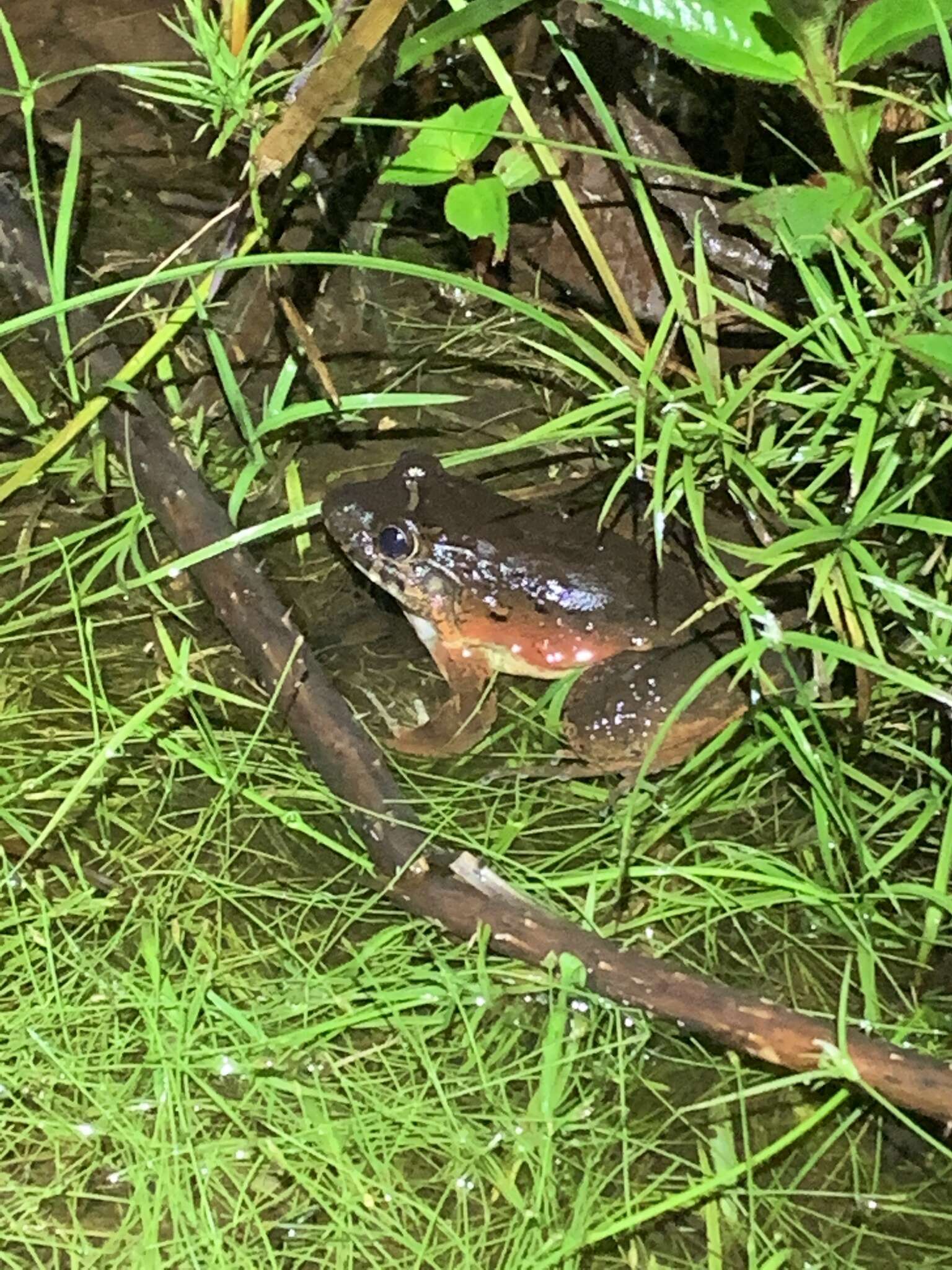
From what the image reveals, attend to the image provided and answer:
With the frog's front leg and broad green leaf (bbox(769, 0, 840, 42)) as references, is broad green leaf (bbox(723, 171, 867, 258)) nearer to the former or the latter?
broad green leaf (bbox(769, 0, 840, 42))

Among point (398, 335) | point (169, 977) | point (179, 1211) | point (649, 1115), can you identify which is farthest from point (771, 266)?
point (179, 1211)

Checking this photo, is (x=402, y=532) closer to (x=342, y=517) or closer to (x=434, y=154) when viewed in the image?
(x=342, y=517)

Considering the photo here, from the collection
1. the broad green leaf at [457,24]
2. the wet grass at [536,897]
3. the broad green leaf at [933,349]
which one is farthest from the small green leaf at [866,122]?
the broad green leaf at [457,24]

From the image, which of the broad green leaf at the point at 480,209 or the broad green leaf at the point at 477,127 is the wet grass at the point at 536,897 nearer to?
the broad green leaf at the point at 480,209

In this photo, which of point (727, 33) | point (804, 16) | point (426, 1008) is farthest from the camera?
point (426, 1008)

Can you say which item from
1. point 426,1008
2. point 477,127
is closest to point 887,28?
point 477,127

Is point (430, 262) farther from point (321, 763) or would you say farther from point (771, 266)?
point (321, 763)

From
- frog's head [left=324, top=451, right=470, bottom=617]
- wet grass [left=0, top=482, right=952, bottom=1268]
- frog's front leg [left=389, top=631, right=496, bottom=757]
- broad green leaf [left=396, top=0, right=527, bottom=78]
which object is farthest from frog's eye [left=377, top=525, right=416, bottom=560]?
broad green leaf [left=396, top=0, right=527, bottom=78]
